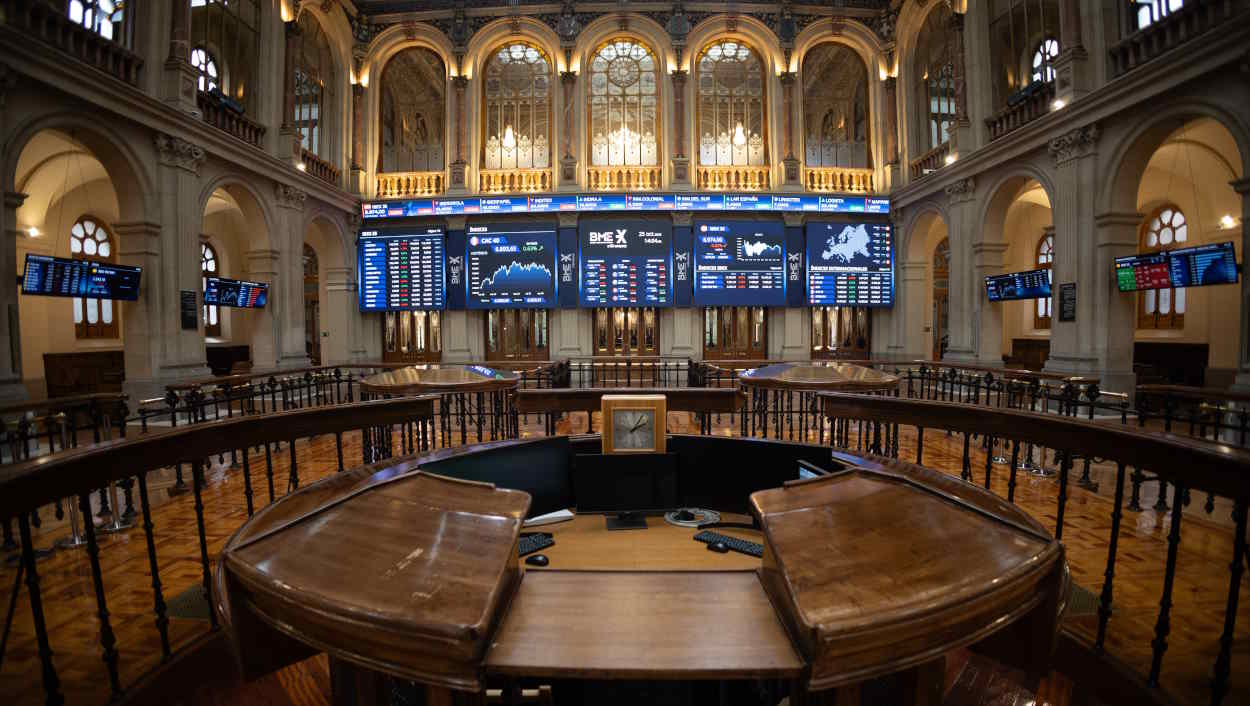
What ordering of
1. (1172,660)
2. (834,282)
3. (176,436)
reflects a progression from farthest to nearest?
(834,282)
(1172,660)
(176,436)

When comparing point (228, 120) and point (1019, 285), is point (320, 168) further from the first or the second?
point (1019, 285)

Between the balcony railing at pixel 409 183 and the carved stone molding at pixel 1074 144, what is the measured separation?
1237cm

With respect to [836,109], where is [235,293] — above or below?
below

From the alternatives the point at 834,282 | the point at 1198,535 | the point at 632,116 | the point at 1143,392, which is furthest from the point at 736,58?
the point at 1198,535

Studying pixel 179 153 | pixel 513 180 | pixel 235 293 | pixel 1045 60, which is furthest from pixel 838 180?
pixel 235 293

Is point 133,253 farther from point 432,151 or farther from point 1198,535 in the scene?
point 1198,535

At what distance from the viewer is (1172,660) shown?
2.40 metres

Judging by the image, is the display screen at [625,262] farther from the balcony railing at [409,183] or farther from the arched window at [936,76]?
the arched window at [936,76]

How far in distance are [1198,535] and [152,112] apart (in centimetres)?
1289

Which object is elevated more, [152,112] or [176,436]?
[152,112]

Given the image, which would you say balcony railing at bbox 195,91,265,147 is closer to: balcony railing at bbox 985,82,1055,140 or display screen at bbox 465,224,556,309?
display screen at bbox 465,224,556,309

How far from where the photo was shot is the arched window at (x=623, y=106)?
42.2ft

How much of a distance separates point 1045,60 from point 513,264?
426 inches

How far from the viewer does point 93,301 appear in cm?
1170
